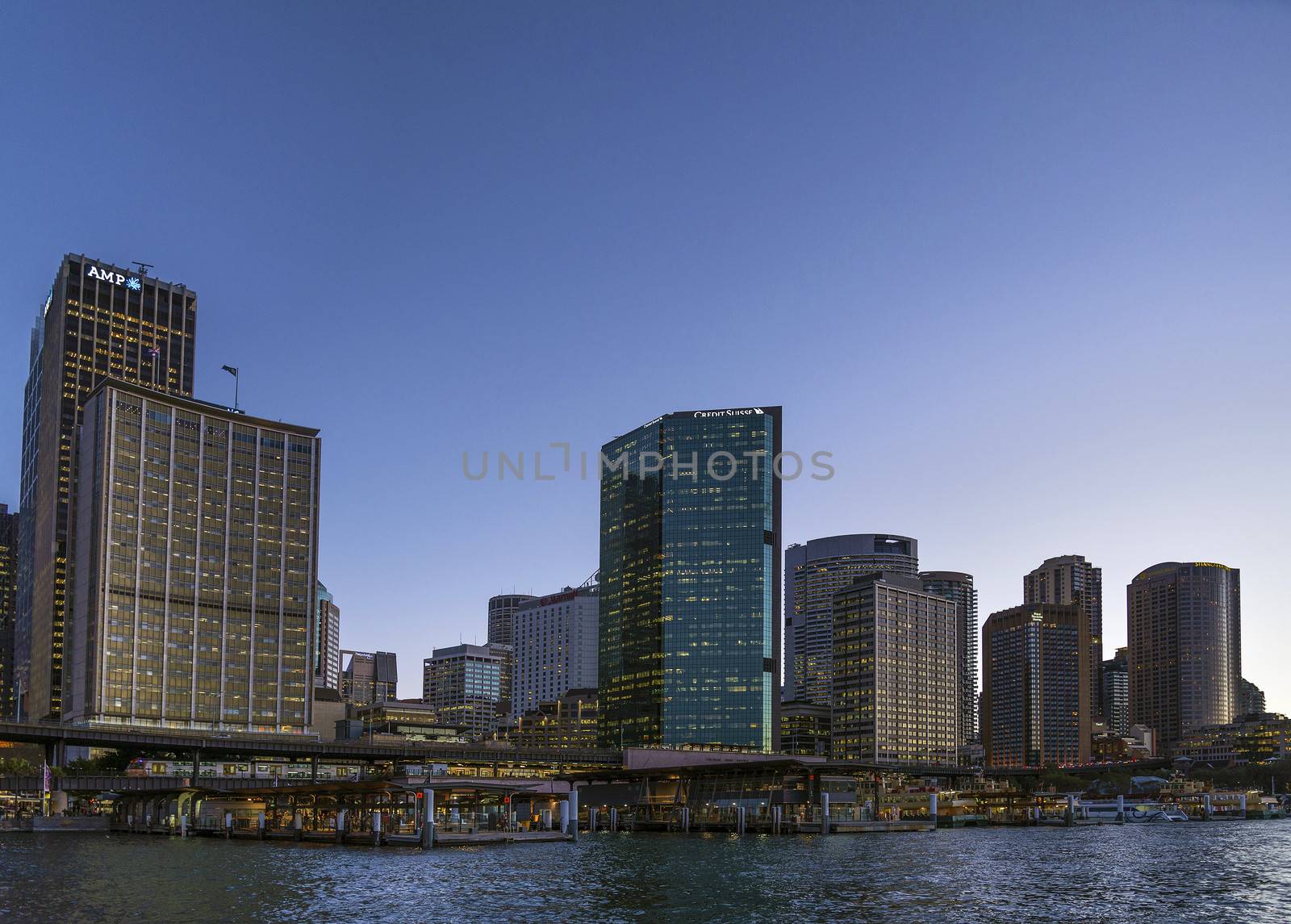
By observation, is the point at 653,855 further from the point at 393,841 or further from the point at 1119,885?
the point at 1119,885

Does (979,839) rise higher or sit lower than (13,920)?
lower

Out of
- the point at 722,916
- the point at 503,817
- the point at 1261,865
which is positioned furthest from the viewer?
the point at 503,817

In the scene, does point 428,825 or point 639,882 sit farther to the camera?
point 428,825

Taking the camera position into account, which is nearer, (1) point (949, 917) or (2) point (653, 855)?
(1) point (949, 917)

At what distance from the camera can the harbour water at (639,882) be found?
74375mm

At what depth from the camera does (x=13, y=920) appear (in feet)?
222

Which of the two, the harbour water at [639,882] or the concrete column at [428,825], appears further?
the concrete column at [428,825]

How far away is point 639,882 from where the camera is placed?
92.6 m

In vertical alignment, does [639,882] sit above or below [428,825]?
above

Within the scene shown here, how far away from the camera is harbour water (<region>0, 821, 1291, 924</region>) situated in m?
74.4

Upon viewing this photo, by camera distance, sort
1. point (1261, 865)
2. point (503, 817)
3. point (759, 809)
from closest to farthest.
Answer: point (1261, 865) < point (503, 817) < point (759, 809)

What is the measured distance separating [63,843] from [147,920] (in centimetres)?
8258

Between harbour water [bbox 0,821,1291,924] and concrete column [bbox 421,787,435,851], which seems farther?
concrete column [bbox 421,787,435,851]

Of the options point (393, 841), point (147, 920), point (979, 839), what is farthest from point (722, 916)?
point (979, 839)
